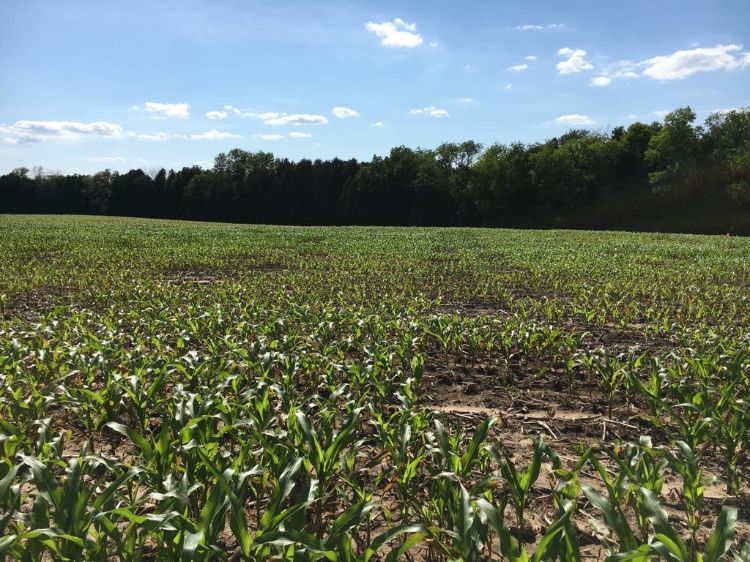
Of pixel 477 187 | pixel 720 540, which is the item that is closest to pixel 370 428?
pixel 720 540

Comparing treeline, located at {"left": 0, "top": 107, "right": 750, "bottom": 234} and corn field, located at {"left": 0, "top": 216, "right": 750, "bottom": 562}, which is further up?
treeline, located at {"left": 0, "top": 107, "right": 750, "bottom": 234}

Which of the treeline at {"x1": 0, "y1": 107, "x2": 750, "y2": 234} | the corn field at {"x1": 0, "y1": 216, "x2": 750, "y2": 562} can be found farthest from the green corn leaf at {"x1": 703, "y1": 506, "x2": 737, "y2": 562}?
the treeline at {"x1": 0, "y1": 107, "x2": 750, "y2": 234}

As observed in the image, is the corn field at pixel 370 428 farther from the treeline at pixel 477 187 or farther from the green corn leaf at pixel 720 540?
the treeline at pixel 477 187

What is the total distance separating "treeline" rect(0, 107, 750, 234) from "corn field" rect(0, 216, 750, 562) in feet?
179

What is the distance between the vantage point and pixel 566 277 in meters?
11.9

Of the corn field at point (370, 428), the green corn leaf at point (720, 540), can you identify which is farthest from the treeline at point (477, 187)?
the green corn leaf at point (720, 540)

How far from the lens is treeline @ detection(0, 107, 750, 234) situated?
5534 centimetres

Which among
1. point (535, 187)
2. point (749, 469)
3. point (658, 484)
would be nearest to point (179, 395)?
point (658, 484)

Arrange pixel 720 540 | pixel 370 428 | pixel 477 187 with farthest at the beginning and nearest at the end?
pixel 477 187
pixel 370 428
pixel 720 540

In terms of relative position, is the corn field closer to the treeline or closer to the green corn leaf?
the green corn leaf

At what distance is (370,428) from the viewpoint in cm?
367

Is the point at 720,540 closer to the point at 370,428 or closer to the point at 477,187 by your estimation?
the point at 370,428

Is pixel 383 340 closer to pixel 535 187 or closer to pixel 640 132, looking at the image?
pixel 535 187

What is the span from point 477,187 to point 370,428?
2748 inches
